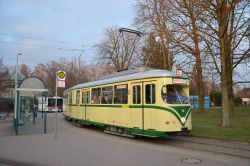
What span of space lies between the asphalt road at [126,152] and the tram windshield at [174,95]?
172cm

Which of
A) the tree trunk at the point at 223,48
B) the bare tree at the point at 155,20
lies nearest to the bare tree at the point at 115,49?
the bare tree at the point at 155,20

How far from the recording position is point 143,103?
14.0m

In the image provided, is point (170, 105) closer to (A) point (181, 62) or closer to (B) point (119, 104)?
(B) point (119, 104)

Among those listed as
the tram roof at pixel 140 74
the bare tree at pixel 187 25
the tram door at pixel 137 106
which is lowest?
the tram door at pixel 137 106

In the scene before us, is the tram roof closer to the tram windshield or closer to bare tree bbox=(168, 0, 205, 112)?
the tram windshield

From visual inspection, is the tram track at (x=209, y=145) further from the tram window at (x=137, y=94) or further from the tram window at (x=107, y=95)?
the tram window at (x=107, y=95)

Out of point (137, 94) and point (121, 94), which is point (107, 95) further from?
point (137, 94)

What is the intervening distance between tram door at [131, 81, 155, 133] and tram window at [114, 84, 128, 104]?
701mm

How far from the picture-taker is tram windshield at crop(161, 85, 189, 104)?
13.4m

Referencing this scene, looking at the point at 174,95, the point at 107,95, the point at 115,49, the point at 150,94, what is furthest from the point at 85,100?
the point at 115,49

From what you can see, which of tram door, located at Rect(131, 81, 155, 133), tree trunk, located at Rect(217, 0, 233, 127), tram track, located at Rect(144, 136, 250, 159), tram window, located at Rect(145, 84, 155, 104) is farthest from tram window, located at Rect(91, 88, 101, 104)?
tree trunk, located at Rect(217, 0, 233, 127)

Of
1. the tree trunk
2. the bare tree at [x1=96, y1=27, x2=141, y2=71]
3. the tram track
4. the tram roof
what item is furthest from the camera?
the bare tree at [x1=96, y1=27, x2=141, y2=71]

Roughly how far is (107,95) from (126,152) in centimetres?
644

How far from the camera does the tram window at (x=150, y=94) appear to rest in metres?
13.6
